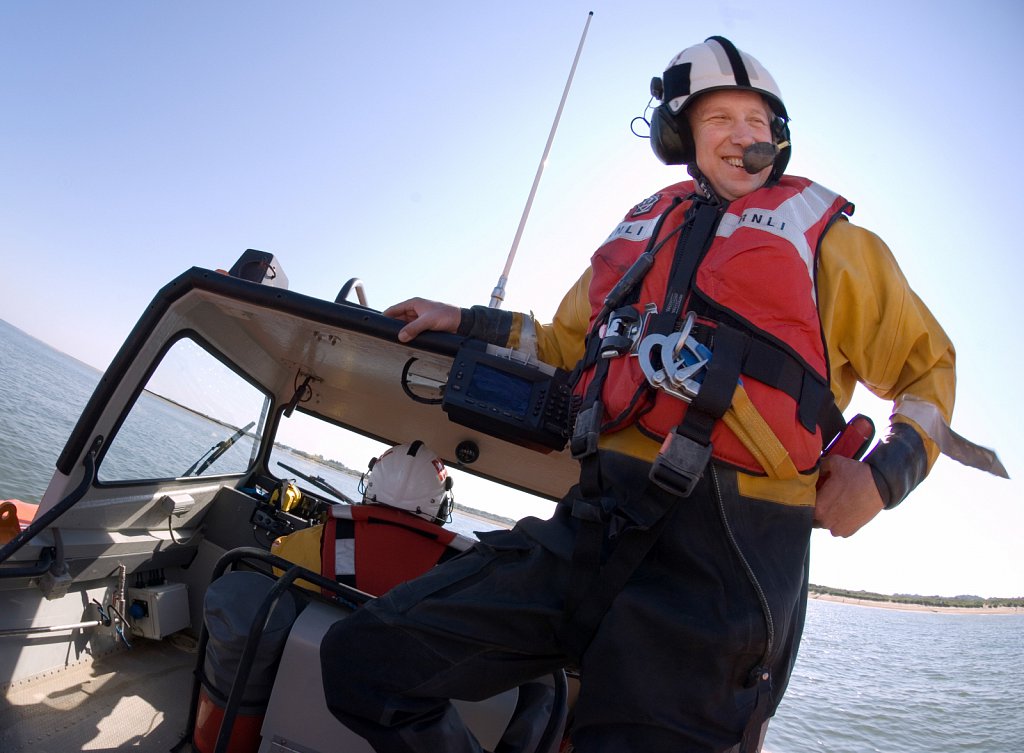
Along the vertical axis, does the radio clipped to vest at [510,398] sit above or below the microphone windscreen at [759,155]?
below

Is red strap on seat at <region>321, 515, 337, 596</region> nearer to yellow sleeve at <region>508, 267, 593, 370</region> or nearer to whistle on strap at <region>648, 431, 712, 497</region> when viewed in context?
yellow sleeve at <region>508, 267, 593, 370</region>

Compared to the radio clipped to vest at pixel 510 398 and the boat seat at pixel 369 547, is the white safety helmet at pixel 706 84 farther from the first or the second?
the boat seat at pixel 369 547

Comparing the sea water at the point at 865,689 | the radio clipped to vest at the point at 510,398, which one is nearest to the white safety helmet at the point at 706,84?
the radio clipped to vest at the point at 510,398

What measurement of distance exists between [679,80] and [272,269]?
5.19ft

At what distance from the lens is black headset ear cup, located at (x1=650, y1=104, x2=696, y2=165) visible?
5.99ft

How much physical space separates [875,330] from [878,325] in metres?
0.01

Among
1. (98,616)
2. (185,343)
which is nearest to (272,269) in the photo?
(185,343)

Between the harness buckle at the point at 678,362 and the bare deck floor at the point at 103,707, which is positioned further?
the bare deck floor at the point at 103,707

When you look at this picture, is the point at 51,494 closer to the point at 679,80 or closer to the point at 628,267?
the point at 628,267

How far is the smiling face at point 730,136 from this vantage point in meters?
1.66

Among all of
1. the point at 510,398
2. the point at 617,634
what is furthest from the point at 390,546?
the point at 617,634

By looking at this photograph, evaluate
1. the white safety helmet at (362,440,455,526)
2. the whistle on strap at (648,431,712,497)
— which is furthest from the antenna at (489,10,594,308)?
the whistle on strap at (648,431,712,497)

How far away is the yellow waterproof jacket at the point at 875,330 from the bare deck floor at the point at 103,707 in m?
2.49

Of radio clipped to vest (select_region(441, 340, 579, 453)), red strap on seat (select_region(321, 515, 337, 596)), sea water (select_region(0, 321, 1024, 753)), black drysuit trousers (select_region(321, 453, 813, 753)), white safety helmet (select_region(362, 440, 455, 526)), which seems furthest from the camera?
sea water (select_region(0, 321, 1024, 753))
